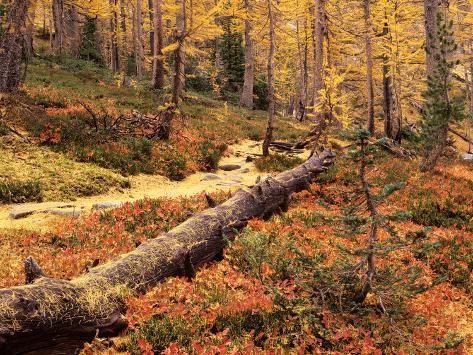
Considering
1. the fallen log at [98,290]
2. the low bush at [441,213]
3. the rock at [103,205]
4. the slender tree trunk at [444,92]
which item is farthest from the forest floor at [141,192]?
the slender tree trunk at [444,92]

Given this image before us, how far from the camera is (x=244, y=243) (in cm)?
620

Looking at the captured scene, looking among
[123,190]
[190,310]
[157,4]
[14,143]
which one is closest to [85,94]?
[157,4]

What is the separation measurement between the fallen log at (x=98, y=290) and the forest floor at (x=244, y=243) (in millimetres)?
235

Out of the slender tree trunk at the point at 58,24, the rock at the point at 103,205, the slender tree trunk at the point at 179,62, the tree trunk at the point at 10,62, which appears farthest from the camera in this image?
the slender tree trunk at the point at 58,24

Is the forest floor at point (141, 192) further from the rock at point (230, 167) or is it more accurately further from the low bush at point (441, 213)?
the low bush at point (441, 213)

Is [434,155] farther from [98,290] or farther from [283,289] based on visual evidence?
[98,290]

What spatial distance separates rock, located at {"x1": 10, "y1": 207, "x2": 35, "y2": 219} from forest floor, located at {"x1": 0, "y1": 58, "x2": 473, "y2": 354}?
0.15 m

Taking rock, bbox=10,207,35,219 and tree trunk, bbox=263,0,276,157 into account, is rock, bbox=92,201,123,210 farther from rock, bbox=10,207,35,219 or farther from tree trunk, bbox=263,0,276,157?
tree trunk, bbox=263,0,276,157

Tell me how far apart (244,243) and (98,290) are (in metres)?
2.32

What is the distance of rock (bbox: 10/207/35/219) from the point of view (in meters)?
8.67

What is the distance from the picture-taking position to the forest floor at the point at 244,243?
514 centimetres

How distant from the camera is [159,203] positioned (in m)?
9.70

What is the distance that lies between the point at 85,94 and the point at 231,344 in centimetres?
1851

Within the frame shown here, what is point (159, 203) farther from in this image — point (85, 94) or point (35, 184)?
point (85, 94)
